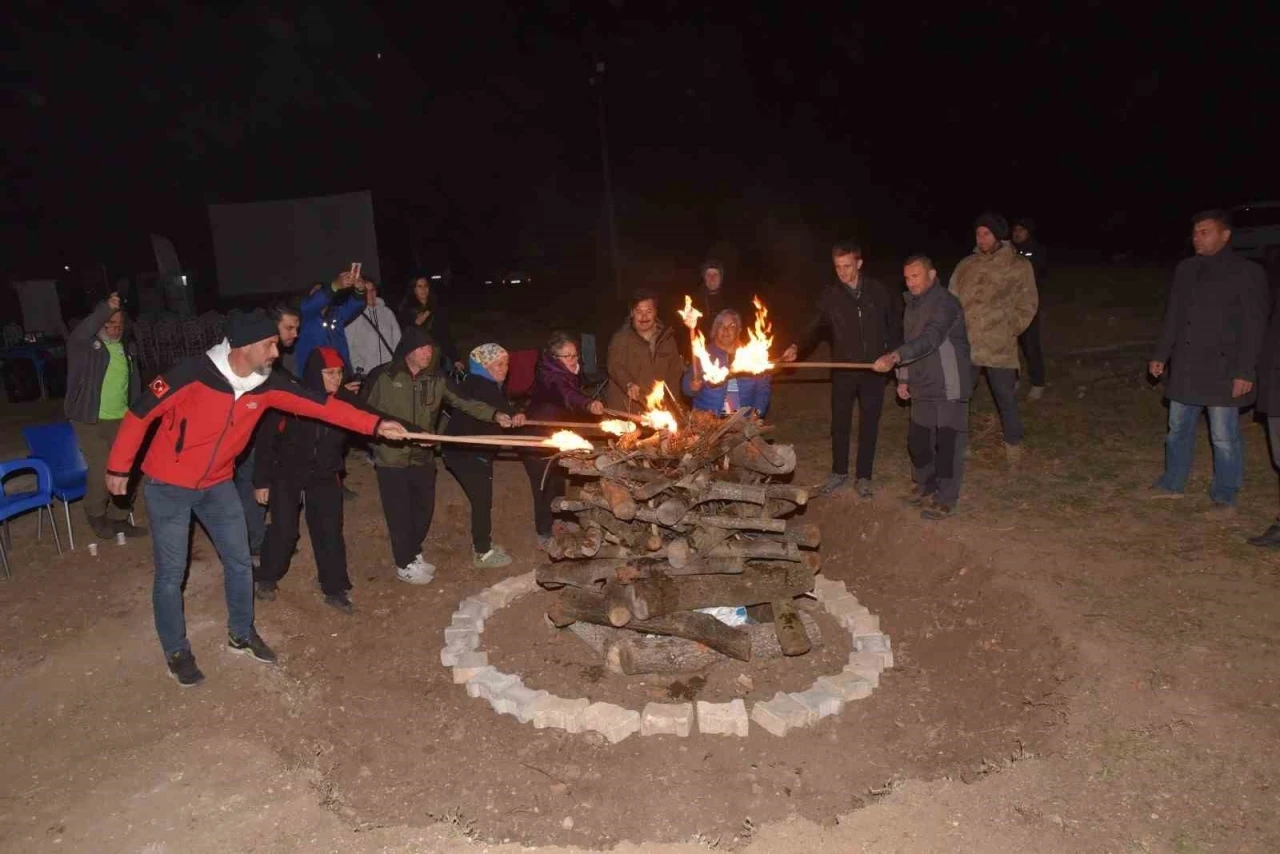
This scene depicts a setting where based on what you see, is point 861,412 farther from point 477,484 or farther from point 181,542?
point 181,542

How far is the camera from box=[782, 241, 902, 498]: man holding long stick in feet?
25.9

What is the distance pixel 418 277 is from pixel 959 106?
32202mm

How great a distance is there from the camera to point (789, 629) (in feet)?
18.9

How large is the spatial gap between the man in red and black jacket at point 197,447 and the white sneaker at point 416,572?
1908 millimetres

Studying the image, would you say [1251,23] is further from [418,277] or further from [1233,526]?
[418,277]

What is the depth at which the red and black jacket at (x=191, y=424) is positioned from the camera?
16.9 feet

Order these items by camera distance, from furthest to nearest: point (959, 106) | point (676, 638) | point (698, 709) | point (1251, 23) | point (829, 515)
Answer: point (959, 106) → point (1251, 23) → point (829, 515) → point (676, 638) → point (698, 709)

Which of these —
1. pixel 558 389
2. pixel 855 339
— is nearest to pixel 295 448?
pixel 558 389

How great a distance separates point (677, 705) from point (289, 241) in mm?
21963

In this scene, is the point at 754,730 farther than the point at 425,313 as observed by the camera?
No

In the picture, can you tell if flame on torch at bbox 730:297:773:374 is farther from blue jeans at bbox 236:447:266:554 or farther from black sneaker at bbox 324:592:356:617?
blue jeans at bbox 236:447:266:554

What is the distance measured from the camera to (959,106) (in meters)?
35.0

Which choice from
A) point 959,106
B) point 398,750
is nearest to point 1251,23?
point 959,106

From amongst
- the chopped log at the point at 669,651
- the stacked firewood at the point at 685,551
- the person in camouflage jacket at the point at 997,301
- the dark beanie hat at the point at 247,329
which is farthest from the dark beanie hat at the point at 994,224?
the dark beanie hat at the point at 247,329
